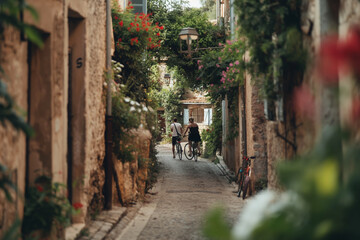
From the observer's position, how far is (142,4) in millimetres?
17453

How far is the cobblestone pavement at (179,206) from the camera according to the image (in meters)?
6.98

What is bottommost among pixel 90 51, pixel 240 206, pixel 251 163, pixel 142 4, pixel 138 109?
pixel 240 206

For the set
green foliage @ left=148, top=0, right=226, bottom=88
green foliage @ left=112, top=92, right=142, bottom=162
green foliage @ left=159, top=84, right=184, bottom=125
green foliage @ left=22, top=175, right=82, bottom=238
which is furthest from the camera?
green foliage @ left=159, top=84, right=184, bottom=125

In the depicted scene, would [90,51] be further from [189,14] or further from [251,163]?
[189,14]

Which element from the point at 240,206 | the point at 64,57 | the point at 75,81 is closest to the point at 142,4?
the point at 240,206

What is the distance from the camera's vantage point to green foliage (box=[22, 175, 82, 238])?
15.4ft

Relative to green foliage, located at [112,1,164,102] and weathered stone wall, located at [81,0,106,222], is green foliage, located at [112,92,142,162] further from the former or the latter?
green foliage, located at [112,1,164,102]

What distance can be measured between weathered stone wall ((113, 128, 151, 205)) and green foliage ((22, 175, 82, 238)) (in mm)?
3319

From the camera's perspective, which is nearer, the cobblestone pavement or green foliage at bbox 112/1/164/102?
the cobblestone pavement

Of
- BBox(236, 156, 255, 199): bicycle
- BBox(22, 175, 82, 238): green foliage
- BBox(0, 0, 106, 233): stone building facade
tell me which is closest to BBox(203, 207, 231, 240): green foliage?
BBox(0, 0, 106, 233): stone building facade

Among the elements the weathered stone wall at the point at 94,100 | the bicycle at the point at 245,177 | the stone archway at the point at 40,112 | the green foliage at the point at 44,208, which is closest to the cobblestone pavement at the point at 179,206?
the bicycle at the point at 245,177

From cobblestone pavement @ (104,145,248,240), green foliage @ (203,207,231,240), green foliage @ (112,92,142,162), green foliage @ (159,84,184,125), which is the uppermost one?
green foliage @ (159,84,184,125)

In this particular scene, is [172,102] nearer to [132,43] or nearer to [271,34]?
[132,43]

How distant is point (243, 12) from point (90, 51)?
101 inches
